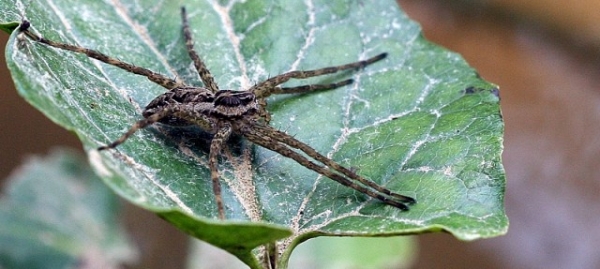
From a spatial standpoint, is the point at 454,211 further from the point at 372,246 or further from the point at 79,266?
the point at 79,266

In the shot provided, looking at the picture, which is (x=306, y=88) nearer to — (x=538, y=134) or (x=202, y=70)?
(x=202, y=70)

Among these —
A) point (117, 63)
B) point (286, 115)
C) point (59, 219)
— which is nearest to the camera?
point (117, 63)

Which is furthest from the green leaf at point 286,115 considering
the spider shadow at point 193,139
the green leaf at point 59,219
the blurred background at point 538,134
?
the blurred background at point 538,134

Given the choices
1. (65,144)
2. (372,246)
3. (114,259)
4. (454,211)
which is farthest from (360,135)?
(65,144)

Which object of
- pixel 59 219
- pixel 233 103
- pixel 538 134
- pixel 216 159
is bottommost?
pixel 538 134

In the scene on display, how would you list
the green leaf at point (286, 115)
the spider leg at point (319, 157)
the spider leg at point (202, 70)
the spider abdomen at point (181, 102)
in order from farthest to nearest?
the spider leg at point (202, 70)
the spider abdomen at point (181, 102)
the spider leg at point (319, 157)
the green leaf at point (286, 115)

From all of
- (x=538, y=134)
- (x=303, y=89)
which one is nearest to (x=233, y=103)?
(x=303, y=89)

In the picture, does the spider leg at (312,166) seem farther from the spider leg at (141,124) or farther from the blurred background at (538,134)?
the blurred background at (538,134)
